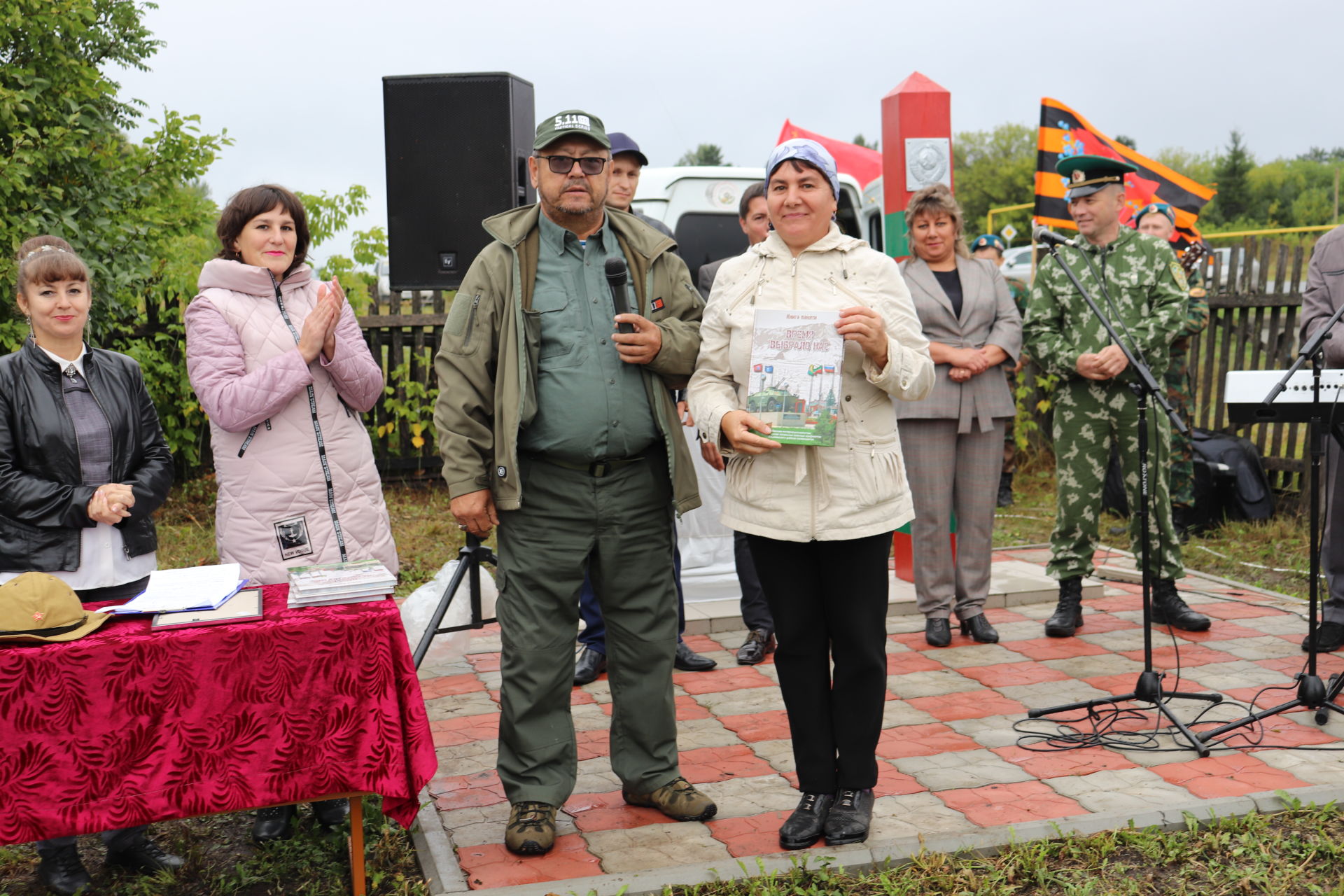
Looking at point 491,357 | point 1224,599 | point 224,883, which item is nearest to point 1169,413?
point 491,357

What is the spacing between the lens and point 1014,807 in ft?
12.0

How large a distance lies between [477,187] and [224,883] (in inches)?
123

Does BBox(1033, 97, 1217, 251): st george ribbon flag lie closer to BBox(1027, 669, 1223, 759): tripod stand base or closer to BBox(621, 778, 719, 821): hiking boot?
BBox(1027, 669, 1223, 759): tripod stand base

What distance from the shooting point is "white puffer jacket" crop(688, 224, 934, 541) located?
10.9 ft

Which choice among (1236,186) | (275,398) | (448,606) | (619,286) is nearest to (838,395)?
(619,286)

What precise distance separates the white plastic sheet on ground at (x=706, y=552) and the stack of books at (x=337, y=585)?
123 inches

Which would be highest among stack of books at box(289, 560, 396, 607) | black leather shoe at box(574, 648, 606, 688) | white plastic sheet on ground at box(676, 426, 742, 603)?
stack of books at box(289, 560, 396, 607)

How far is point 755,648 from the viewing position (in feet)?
18.0

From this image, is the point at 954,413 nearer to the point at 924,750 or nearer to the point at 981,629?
the point at 981,629

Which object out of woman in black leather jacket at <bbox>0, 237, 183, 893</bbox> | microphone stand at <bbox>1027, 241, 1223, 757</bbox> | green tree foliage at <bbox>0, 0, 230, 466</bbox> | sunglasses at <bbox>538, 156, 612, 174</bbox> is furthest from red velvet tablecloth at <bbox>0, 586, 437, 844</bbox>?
green tree foliage at <bbox>0, 0, 230, 466</bbox>

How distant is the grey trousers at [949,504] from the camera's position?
5.59 metres

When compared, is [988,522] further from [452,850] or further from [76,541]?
[76,541]

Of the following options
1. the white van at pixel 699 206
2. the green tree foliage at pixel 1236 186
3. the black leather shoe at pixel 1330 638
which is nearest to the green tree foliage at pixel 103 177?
the white van at pixel 699 206

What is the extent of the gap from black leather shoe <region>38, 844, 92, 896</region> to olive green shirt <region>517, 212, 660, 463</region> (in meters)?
1.79
